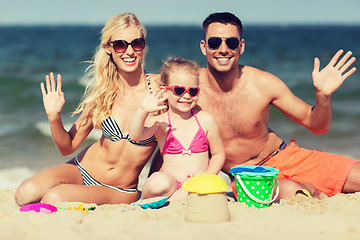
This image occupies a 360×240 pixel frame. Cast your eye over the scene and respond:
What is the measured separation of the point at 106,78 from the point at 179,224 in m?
1.94

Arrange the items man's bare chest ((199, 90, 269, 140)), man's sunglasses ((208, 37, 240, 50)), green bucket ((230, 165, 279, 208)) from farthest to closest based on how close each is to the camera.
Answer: man's bare chest ((199, 90, 269, 140)) < man's sunglasses ((208, 37, 240, 50)) < green bucket ((230, 165, 279, 208))

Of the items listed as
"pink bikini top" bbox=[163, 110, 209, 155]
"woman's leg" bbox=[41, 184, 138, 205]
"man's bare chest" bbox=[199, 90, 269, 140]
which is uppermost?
"man's bare chest" bbox=[199, 90, 269, 140]

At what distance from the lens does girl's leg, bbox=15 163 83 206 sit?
4.34 m

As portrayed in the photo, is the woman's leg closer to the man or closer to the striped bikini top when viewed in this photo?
the striped bikini top

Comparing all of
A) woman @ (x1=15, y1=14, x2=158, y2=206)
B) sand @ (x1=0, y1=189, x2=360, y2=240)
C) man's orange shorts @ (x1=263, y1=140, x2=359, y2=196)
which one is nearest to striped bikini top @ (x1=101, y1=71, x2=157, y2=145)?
woman @ (x1=15, y1=14, x2=158, y2=206)

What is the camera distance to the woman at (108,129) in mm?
4328

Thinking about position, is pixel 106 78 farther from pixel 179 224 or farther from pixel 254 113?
pixel 179 224

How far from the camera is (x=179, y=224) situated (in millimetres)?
3143

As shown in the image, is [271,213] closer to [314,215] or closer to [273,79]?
[314,215]

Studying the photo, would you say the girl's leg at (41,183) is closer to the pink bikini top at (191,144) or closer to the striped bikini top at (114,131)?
the striped bikini top at (114,131)

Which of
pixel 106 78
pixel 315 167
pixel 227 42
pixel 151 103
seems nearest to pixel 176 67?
pixel 151 103

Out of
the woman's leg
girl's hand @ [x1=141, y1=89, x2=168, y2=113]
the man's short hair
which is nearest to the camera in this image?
girl's hand @ [x1=141, y1=89, x2=168, y2=113]

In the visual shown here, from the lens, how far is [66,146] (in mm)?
4449

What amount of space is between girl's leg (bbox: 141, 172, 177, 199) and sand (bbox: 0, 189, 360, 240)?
17 centimetres
